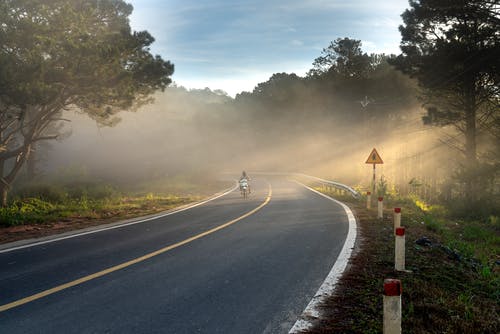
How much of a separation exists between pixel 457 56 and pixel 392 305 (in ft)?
70.8

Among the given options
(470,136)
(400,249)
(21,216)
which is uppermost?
(470,136)

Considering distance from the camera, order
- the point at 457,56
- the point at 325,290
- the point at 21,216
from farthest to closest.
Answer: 1. the point at 457,56
2. the point at 21,216
3. the point at 325,290

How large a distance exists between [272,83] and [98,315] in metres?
80.5

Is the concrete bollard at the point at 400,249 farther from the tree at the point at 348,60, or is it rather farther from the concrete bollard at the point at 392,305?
the tree at the point at 348,60

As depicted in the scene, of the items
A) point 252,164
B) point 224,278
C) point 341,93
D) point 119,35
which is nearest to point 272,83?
point 252,164

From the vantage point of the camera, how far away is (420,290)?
17.6 ft

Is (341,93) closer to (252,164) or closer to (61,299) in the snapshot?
(252,164)

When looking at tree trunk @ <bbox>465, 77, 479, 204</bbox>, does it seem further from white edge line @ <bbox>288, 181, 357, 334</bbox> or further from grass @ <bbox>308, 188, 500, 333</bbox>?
white edge line @ <bbox>288, 181, 357, 334</bbox>

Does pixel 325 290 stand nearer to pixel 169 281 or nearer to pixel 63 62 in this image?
pixel 169 281

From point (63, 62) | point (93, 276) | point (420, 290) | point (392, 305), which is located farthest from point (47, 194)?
point (392, 305)

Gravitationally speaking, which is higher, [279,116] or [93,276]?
[279,116]

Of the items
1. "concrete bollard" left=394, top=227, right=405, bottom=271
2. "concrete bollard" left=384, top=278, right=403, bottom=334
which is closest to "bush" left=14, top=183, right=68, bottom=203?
"concrete bollard" left=394, top=227, right=405, bottom=271

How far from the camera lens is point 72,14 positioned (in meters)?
16.0

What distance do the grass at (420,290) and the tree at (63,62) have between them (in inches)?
505
